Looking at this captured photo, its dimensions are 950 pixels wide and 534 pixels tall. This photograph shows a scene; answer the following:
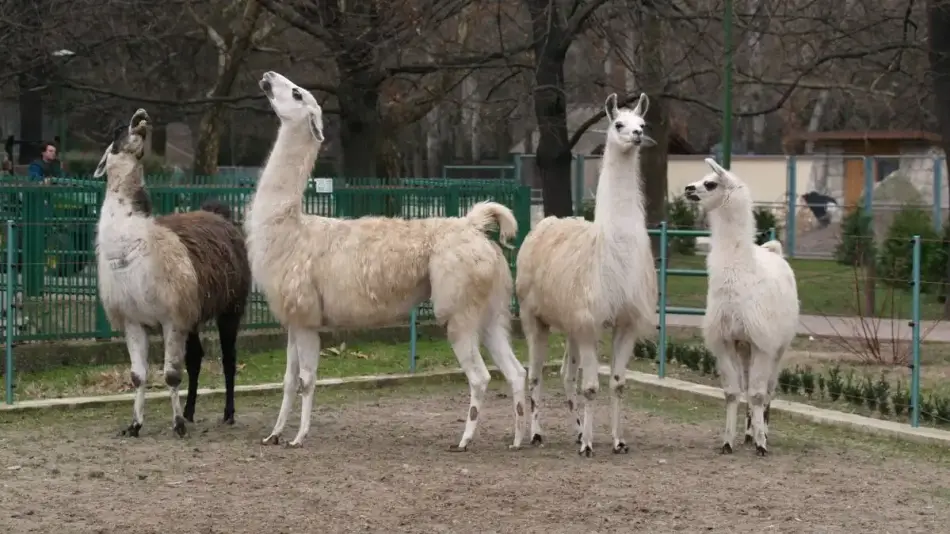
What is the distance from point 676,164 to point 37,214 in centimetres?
2630

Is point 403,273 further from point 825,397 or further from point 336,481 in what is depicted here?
point 825,397

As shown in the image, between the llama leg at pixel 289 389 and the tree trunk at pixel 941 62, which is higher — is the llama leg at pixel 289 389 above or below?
below

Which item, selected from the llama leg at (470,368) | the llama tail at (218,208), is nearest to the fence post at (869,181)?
the llama tail at (218,208)

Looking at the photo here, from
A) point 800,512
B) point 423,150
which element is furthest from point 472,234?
point 423,150

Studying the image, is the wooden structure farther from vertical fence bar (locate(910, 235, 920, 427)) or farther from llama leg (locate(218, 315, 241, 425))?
llama leg (locate(218, 315, 241, 425))

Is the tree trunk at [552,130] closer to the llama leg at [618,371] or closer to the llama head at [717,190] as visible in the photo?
the llama head at [717,190]

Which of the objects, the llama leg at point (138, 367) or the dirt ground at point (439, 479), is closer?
the dirt ground at point (439, 479)

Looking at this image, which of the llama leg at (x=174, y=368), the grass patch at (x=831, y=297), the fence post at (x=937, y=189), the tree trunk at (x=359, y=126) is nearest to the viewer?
the llama leg at (x=174, y=368)

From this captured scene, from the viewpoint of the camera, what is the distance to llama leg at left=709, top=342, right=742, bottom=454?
948 centimetres

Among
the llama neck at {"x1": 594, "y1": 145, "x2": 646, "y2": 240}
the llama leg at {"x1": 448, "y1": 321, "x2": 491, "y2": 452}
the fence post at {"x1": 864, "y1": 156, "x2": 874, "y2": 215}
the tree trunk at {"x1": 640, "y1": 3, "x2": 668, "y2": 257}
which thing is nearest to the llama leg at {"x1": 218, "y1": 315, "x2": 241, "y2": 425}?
the llama leg at {"x1": 448, "y1": 321, "x2": 491, "y2": 452}

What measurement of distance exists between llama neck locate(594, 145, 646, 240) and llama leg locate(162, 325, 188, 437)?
9.90 ft

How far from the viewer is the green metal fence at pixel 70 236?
12844 mm

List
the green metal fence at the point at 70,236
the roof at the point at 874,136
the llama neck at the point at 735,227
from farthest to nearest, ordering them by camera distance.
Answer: the roof at the point at 874,136 < the green metal fence at the point at 70,236 < the llama neck at the point at 735,227

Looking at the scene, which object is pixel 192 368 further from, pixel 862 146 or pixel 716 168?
pixel 862 146
